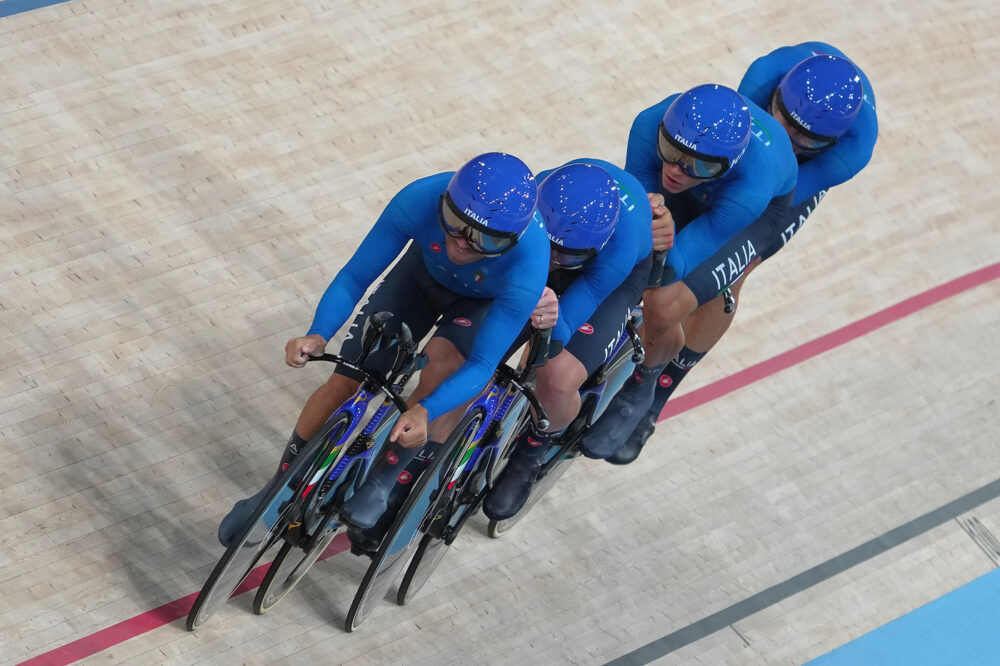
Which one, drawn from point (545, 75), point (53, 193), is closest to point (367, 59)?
point (545, 75)

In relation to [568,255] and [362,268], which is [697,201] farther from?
[362,268]

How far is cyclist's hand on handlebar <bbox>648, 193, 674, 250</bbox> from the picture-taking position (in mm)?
3920

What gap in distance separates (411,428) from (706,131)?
1283 mm

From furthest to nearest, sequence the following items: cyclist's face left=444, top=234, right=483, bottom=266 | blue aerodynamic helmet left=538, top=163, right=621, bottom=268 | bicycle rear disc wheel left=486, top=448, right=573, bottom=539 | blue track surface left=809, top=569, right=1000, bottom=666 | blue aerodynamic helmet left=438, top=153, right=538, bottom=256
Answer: blue track surface left=809, top=569, right=1000, bottom=666 → bicycle rear disc wheel left=486, top=448, right=573, bottom=539 → blue aerodynamic helmet left=538, top=163, right=621, bottom=268 → cyclist's face left=444, top=234, right=483, bottom=266 → blue aerodynamic helmet left=438, top=153, right=538, bottom=256

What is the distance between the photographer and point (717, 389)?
17.7 ft

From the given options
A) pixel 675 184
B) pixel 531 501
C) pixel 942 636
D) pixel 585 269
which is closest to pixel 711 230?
pixel 675 184

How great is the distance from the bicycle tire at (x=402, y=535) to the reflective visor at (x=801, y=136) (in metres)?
1.50

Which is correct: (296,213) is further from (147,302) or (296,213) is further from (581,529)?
(581,529)

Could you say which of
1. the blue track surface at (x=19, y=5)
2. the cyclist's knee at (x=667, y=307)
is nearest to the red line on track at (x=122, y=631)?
the cyclist's knee at (x=667, y=307)

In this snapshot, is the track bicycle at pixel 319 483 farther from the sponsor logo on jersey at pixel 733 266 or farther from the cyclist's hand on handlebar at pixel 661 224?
the sponsor logo on jersey at pixel 733 266

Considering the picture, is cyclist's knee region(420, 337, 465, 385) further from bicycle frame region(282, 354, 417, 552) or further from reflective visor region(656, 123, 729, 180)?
reflective visor region(656, 123, 729, 180)

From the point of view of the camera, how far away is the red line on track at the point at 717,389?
3.85m

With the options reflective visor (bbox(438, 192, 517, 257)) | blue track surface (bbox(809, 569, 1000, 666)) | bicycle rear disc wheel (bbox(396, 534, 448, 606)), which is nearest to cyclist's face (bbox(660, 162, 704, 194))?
reflective visor (bbox(438, 192, 517, 257))

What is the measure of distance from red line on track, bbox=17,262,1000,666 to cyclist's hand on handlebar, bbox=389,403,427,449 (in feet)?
3.52
